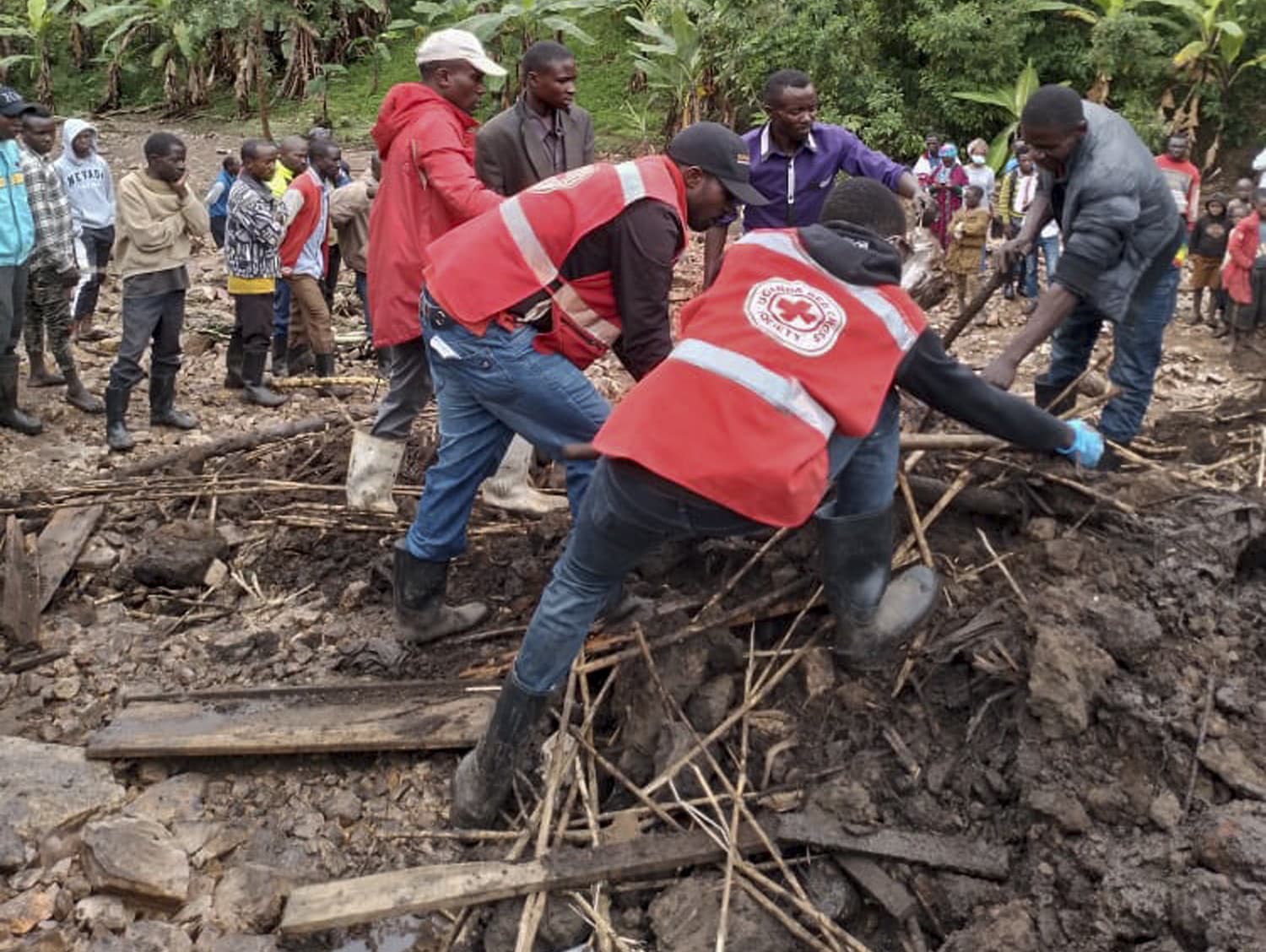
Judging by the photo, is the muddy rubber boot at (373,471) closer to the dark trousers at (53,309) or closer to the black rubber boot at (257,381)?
the black rubber boot at (257,381)

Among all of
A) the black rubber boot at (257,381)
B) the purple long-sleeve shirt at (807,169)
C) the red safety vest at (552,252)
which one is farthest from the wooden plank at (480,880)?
the black rubber boot at (257,381)

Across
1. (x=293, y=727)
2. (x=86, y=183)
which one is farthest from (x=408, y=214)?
(x=86, y=183)

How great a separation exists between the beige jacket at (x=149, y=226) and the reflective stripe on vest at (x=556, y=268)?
4124 millimetres

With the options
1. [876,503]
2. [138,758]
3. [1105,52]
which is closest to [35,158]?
[138,758]

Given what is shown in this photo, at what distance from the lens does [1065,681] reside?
327 cm

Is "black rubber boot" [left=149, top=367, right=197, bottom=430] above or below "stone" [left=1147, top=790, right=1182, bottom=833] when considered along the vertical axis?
below

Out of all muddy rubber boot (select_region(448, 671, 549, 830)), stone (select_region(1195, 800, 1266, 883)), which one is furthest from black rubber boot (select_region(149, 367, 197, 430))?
stone (select_region(1195, 800, 1266, 883))

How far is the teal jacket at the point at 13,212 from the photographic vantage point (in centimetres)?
646

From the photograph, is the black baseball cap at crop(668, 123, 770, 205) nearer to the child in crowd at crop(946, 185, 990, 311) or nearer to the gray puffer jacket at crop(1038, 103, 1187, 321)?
the gray puffer jacket at crop(1038, 103, 1187, 321)

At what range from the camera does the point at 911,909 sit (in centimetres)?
304

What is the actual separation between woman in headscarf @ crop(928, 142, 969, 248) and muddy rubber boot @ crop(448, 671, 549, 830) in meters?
9.95

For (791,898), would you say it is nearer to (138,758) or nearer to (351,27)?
(138,758)

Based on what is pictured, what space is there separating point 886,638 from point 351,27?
2144cm

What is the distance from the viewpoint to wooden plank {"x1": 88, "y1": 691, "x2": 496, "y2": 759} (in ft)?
12.2
